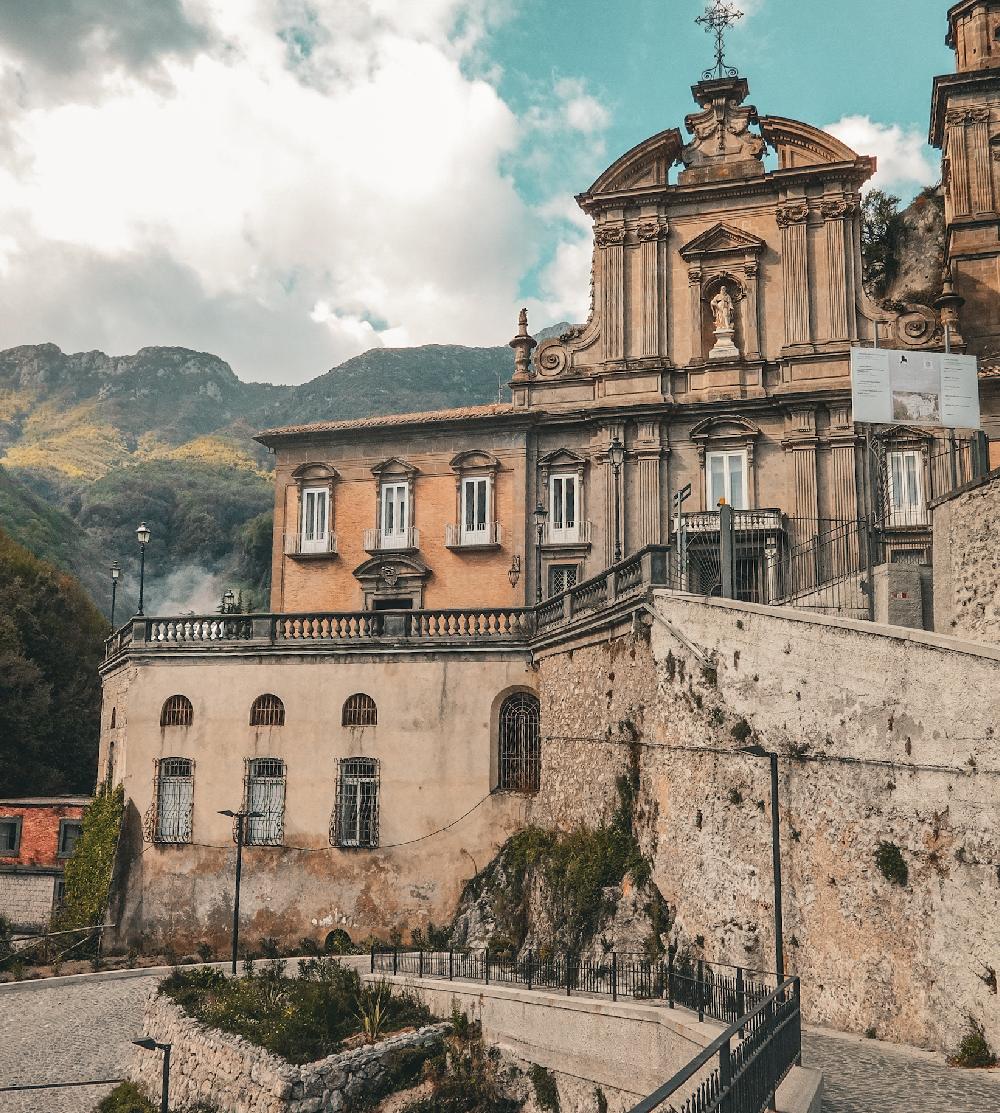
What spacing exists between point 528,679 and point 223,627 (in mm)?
8973

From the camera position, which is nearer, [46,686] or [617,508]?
[617,508]

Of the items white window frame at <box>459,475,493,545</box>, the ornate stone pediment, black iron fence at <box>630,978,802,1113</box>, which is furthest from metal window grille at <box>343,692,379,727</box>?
the ornate stone pediment

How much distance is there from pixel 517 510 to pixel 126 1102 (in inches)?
839

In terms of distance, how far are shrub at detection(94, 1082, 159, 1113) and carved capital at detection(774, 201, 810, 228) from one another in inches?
1226

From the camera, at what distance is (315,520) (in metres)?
39.9

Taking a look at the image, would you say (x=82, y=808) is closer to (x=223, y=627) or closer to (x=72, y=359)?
(x=223, y=627)

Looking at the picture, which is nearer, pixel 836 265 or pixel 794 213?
pixel 836 265

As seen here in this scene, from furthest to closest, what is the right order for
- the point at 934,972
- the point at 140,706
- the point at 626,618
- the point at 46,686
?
the point at 46,686, the point at 140,706, the point at 626,618, the point at 934,972

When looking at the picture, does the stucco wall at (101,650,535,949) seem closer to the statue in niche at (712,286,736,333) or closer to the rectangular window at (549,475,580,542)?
the rectangular window at (549,475,580,542)

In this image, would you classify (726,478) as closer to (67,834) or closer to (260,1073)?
(260,1073)

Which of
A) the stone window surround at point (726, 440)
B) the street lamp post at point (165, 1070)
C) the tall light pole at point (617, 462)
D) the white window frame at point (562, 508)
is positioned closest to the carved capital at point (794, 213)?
the stone window surround at point (726, 440)

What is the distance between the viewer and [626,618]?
23.2 meters

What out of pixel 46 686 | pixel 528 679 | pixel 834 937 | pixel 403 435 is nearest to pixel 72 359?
pixel 46 686

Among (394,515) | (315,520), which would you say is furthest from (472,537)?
(315,520)
